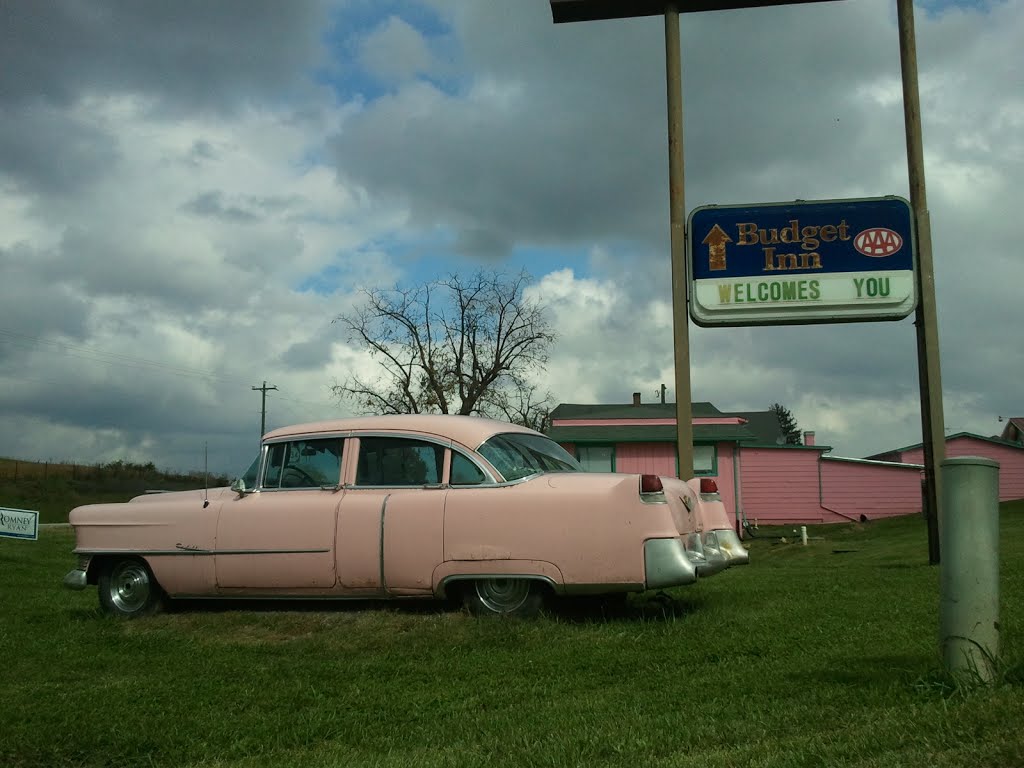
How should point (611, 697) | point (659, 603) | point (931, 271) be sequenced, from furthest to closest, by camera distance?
point (931, 271), point (659, 603), point (611, 697)

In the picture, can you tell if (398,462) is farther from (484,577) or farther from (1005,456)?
(1005,456)

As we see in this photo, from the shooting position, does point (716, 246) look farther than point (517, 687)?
Yes

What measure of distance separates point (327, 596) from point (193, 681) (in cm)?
183

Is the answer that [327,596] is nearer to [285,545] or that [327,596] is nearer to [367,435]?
[285,545]

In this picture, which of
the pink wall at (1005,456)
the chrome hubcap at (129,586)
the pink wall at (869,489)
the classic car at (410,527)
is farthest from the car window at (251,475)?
the pink wall at (1005,456)

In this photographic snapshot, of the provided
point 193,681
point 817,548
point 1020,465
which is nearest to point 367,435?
point 193,681

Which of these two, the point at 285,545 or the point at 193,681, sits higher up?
the point at 285,545

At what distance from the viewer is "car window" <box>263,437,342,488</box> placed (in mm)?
8062

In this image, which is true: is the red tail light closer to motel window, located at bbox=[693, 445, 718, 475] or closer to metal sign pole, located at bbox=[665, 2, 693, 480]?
metal sign pole, located at bbox=[665, 2, 693, 480]

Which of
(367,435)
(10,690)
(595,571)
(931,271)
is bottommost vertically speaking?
(10,690)

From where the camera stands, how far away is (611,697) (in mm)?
5145

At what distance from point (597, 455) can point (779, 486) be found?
21.0 ft

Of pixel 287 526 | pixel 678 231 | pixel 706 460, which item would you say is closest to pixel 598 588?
pixel 287 526

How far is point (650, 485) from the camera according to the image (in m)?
7.01
